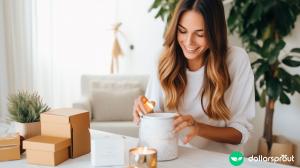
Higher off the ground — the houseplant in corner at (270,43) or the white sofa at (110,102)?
the houseplant in corner at (270,43)

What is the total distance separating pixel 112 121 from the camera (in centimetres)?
305

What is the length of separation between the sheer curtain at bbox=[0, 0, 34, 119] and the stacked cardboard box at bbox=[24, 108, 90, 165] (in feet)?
6.28

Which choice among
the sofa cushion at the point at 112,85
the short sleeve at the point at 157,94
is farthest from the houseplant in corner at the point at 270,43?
the short sleeve at the point at 157,94

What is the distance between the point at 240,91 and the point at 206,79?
0.14 metres

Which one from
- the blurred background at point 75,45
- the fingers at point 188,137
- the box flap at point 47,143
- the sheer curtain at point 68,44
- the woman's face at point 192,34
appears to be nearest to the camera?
the box flap at point 47,143

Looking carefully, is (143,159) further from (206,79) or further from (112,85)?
(112,85)

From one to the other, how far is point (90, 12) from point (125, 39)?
1.75 ft

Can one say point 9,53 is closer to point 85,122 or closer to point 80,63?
point 80,63

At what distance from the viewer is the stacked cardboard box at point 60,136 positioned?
40.6 inches

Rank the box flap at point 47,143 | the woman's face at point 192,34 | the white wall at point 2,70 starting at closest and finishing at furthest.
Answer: the box flap at point 47,143, the woman's face at point 192,34, the white wall at point 2,70

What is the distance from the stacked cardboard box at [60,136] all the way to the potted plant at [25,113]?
0.19 ft

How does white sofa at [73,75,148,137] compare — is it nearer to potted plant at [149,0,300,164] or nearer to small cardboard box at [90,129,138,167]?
potted plant at [149,0,300,164]

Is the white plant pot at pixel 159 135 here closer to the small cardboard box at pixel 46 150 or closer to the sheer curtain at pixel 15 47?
the small cardboard box at pixel 46 150

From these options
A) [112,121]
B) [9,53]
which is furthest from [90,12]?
[112,121]
